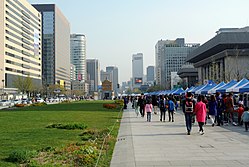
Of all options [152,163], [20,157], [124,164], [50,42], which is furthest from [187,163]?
[50,42]

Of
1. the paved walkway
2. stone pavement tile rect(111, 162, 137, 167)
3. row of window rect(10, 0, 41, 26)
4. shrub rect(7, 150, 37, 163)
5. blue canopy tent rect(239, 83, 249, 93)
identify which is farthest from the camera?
row of window rect(10, 0, 41, 26)

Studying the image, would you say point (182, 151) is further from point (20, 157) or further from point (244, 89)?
point (244, 89)

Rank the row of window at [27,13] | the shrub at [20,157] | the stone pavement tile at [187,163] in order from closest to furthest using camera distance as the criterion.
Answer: the stone pavement tile at [187,163], the shrub at [20,157], the row of window at [27,13]

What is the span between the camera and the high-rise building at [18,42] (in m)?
106

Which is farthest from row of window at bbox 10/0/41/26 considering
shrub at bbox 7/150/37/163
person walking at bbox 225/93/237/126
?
shrub at bbox 7/150/37/163

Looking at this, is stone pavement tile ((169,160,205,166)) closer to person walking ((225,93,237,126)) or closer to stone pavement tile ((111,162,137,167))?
stone pavement tile ((111,162,137,167))

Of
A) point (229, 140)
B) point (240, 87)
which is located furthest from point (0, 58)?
point (229, 140)

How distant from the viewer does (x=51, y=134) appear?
1555 cm

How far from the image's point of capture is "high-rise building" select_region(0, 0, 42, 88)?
106062mm

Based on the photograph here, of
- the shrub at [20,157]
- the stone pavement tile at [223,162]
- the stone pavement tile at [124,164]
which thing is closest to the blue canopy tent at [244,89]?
the stone pavement tile at [223,162]

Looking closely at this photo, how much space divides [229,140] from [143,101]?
16.5 meters

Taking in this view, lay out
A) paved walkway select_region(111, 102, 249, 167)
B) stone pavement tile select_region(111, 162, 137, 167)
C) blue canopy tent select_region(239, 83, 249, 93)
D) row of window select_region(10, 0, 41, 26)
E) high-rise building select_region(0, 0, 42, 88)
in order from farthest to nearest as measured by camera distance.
→ row of window select_region(10, 0, 41, 26) < high-rise building select_region(0, 0, 42, 88) < blue canopy tent select_region(239, 83, 249, 93) < paved walkway select_region(111, 102, 249, 167) < stone pavement tile select_region(111, 162, 137, 167)

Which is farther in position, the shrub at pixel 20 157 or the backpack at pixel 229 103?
the backpack at pixel 229 103

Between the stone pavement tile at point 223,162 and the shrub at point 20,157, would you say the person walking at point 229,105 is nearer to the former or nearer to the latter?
the stone pavement tile at point 223,162
